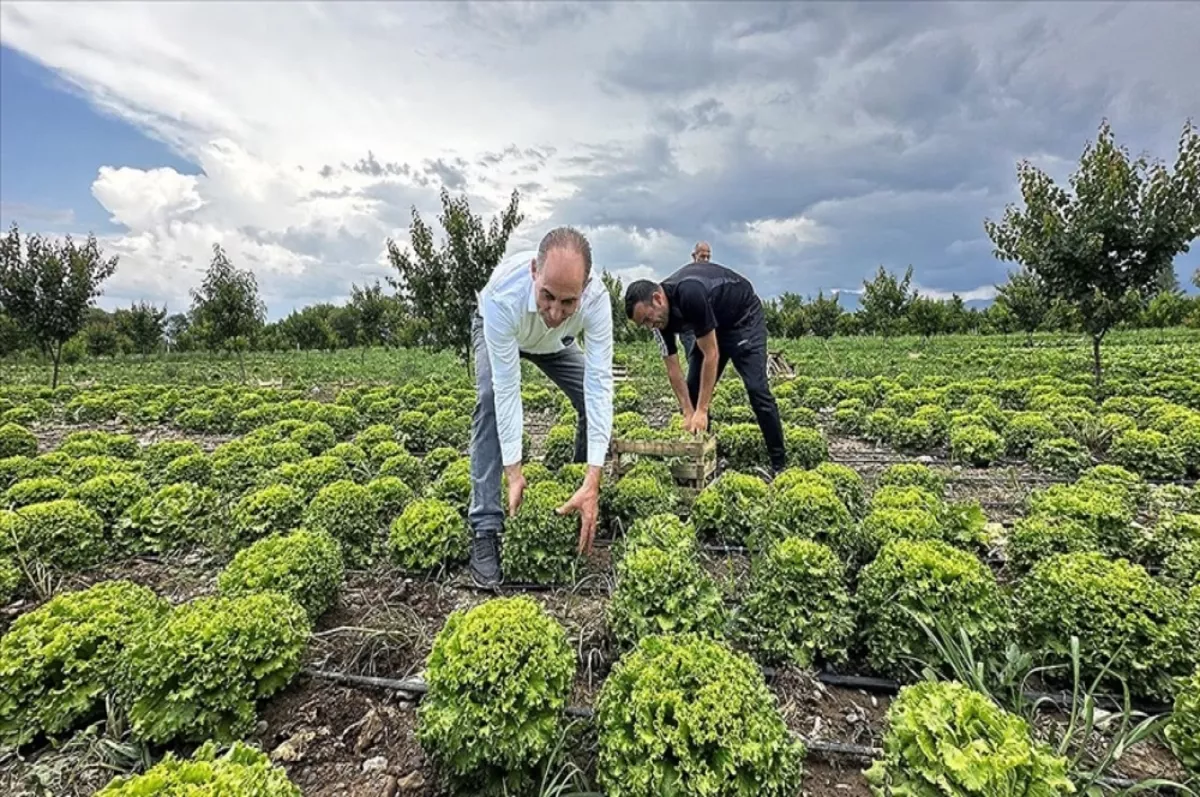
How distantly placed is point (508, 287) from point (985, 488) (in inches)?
214

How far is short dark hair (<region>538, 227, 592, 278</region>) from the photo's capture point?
2.91 meters

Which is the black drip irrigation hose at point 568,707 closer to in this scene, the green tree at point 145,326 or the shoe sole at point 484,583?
the shoe sole at point 484,583

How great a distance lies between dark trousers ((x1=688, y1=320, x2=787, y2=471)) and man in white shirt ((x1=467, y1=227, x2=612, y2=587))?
2178 millimetres

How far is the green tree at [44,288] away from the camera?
1441 centimetres

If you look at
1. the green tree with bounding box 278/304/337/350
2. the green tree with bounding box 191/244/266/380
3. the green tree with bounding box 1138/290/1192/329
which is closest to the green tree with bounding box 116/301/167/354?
the green tree with bounding box 278/304/337/350

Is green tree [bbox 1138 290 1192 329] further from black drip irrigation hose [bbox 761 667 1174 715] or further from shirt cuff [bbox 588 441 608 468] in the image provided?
shirt cuff [bbox 588 441 608 468]

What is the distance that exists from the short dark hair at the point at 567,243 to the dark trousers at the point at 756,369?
2758 millimetres

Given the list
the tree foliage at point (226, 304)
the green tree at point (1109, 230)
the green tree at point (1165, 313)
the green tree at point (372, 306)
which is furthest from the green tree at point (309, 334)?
the green tree at point (1165, 313)

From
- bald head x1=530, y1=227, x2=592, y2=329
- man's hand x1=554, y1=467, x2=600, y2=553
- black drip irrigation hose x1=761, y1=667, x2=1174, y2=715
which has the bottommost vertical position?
black drip irrigation hose x1=761, y1=667, x2=1174, y2=715

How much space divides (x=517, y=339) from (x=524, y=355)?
0.51 meters

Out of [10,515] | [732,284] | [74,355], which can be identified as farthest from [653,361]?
[74,355]

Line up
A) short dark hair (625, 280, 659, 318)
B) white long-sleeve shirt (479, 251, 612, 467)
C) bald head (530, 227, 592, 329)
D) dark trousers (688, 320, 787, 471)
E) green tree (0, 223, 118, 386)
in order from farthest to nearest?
1. green tree (0, 223, 118, 386)
2. dark trousers (688, 320, 787, 471)
3. short dark hair (625, 280, 659, 318)
4. white long-sleeve shirt (479, 251, 612, 467)
5. bald head (530, 227, 592, 329)

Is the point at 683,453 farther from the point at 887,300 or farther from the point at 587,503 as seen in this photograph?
the point at 887,300

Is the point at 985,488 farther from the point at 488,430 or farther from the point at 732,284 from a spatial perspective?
the point at 488,430
